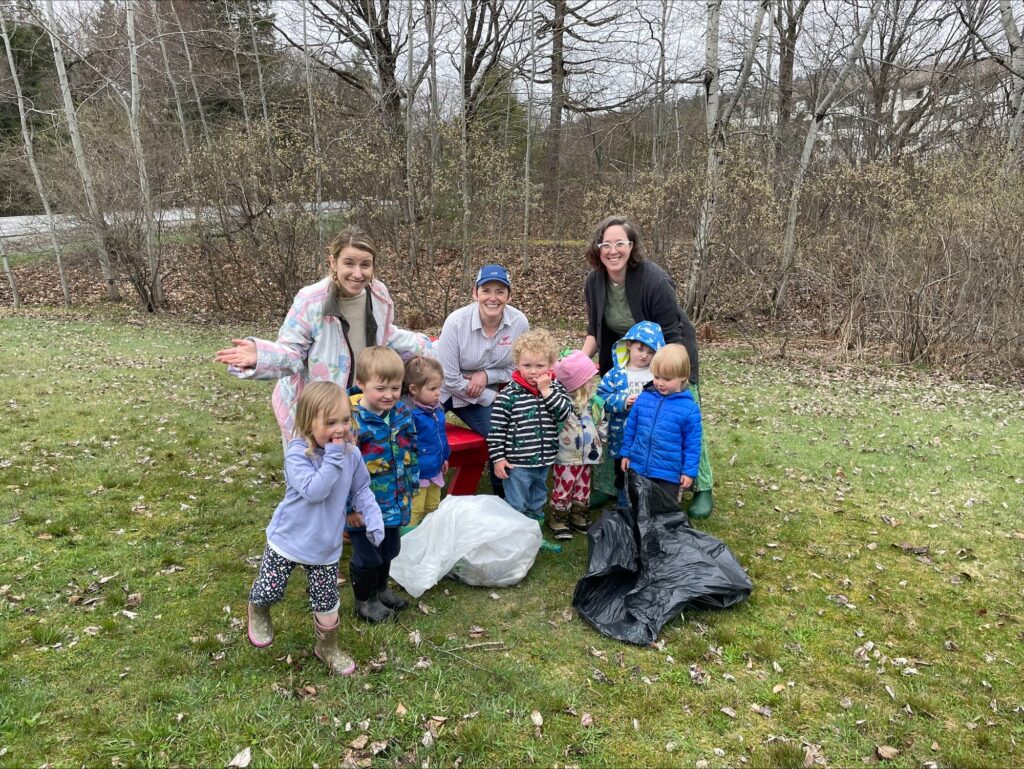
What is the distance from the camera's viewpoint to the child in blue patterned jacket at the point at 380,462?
3.74 m

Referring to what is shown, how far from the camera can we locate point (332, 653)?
136 inches

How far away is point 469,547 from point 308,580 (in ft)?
3.91

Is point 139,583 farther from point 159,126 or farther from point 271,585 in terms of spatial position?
point 159,126

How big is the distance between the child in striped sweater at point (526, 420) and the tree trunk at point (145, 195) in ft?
48.1

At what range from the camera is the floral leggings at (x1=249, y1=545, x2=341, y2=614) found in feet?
10.9

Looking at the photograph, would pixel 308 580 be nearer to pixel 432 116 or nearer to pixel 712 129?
pixel 432 116

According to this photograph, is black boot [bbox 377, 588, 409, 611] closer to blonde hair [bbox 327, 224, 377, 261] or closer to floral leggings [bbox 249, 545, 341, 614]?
floral leggings [bbox 249, 545, 341, 614]

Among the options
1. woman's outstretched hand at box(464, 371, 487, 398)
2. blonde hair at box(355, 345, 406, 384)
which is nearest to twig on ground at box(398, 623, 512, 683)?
blonde hair at box(355, 345, 406, 384)

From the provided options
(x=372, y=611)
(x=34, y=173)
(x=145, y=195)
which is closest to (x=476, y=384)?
(x=372, y=611)

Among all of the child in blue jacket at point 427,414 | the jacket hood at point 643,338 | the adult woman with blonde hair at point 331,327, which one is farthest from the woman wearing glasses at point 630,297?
the adult woman with blonde hair at point 331,327

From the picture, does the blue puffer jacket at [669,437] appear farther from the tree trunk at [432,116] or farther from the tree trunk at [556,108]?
the tree trunk at [556,108]

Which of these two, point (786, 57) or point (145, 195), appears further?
point (786, 57)

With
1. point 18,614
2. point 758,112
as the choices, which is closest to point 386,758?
point 18,614

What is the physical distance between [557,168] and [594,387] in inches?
761
